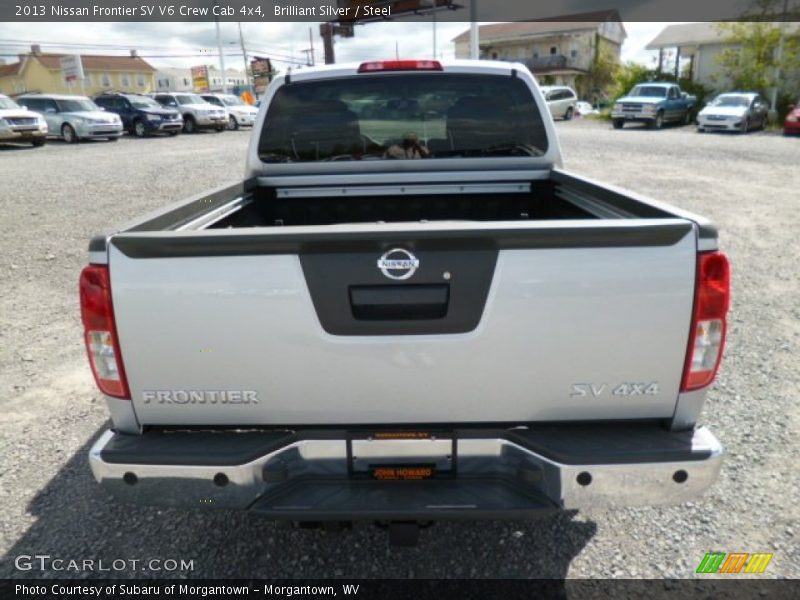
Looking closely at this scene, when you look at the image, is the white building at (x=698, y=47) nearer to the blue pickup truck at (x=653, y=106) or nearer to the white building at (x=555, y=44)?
the blue pickup truck at (x=653, y=106)

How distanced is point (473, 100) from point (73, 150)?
21.0 metres

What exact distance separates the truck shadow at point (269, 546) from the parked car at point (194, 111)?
27.7 m

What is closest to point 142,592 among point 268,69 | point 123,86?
point 268,69

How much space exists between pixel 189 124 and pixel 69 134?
626 cm

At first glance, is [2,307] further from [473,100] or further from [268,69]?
[268,69]

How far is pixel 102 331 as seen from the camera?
214 cm

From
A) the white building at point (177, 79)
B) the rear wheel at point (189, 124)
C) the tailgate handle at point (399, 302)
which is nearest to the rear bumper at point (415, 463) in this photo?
the tailgate handle at point (399, 302)

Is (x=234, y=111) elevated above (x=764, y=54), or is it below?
below

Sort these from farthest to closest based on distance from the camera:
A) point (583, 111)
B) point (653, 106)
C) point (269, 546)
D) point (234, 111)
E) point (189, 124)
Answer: point (583, 111) < point (234, 111) < point (189, 124) < point (653, 106) < point (269, 546)

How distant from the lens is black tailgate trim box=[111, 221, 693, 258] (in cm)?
201

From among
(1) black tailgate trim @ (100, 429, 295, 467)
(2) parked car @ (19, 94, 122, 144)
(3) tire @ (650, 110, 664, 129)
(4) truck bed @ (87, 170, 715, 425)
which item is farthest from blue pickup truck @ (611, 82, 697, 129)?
(1) black tailgate trim @ (100, 429, 295, 467)

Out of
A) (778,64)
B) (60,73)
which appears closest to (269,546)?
(778,64)

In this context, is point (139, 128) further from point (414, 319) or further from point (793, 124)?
point (414, 319)

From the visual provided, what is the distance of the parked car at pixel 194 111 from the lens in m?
28.0
